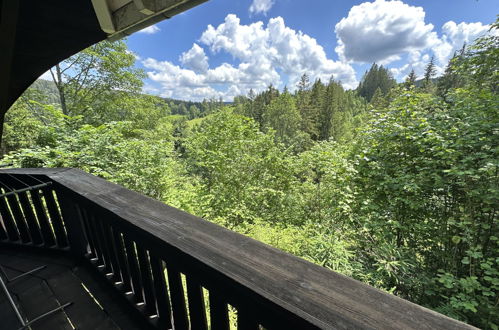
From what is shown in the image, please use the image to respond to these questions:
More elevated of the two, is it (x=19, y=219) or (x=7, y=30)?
(x=7, y=30)

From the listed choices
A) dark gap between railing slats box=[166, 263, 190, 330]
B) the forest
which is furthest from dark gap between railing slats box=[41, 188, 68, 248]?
the forest

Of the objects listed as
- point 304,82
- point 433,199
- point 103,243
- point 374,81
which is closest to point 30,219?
point 103,243

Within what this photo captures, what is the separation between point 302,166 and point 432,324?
7.67 meters

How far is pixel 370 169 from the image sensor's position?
170 inches

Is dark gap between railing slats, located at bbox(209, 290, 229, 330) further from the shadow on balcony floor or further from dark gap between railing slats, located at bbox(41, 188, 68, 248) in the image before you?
dark gap between railing slats, located at bbox(41, 188, 68, 248)

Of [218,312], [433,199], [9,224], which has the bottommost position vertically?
[433,199]

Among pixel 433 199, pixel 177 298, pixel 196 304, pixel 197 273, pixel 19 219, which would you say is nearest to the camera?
pixel 197 273

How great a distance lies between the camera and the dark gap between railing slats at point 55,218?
5.12 ft

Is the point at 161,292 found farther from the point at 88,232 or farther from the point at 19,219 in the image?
the point at 19,219

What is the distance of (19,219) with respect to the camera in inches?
76.3

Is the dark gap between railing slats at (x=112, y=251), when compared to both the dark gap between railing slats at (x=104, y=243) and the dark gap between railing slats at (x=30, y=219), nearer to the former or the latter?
the dark gap between railing slats at (x=104, y=243)

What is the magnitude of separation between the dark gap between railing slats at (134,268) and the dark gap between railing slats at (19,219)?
5.10 feet

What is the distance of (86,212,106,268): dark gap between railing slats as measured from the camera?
142 centimetres

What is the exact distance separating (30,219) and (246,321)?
2.27 m
